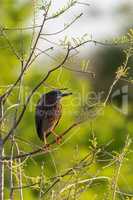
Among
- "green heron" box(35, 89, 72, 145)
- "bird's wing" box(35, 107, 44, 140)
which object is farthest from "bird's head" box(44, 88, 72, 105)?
"bird's wing" box(35, 107, 44, 140)

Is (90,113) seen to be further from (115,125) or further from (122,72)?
(115,125)

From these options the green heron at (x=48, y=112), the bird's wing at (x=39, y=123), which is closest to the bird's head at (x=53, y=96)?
the green heron at (x=48, y=112)

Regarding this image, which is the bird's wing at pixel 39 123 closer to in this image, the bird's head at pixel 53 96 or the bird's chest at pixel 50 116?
the bird's chest at pixel 50 116

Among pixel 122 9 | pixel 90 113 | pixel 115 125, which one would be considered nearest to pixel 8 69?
pixel 115 125

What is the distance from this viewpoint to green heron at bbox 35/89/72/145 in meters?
5.16

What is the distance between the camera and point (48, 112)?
5535 mm

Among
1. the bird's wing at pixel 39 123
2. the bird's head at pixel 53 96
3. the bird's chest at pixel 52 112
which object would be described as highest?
the bird's head at pixel 53 96

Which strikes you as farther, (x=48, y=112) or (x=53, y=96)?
(x=48, y=112)

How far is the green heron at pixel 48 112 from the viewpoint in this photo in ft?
16.9

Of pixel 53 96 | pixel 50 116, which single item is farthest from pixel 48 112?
pixel 53 96

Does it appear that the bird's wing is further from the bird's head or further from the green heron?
the bird's head

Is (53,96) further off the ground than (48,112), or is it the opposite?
(53,96)

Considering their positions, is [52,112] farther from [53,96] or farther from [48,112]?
[53,96]

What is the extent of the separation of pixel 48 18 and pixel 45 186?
839mm
